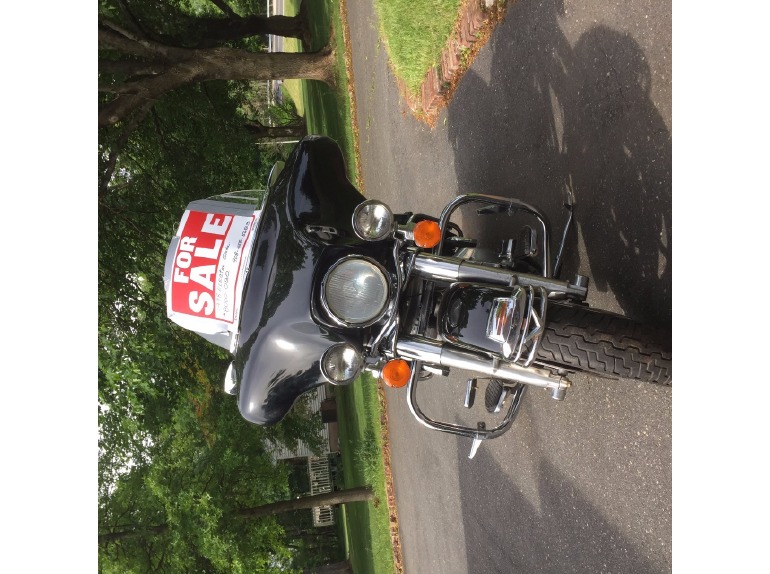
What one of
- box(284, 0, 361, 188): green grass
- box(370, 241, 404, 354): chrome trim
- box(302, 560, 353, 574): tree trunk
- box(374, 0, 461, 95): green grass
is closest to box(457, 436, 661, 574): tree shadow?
box(370, 241, 404, 354): chrome trim

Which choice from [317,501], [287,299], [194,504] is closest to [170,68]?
[194,504]

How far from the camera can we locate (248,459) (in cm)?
1049

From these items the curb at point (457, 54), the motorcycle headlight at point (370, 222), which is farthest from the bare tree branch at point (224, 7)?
the motorcycle headlight at point (370, 222)

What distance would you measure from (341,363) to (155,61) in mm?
7383

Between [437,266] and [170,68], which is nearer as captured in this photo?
[437,266]

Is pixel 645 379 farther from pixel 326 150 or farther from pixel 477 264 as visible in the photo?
pixel 326 150

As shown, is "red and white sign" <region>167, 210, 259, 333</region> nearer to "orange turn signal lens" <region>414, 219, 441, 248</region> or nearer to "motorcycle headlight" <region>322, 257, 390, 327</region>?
"motorcycle headlight" <region>322, 257, 390, 327</region>

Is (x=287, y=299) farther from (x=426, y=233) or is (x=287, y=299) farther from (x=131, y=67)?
(x=131, y=67)

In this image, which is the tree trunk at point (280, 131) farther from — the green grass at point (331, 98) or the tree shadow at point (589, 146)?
the tree shadow at point (589, 146)

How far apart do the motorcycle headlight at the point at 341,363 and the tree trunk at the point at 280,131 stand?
11937 millimetres

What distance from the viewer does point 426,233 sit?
10.6ft

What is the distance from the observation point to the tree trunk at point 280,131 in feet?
47.8

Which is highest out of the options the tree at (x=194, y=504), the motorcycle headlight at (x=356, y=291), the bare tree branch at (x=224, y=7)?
the bare tree branch at (x=224, y=7)

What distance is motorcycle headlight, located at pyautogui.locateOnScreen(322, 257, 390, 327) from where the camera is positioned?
10.5 ft
